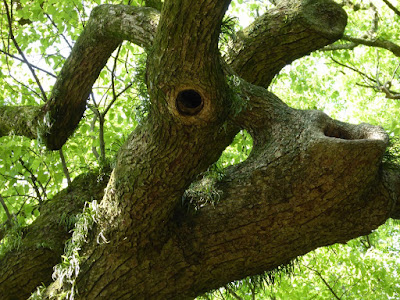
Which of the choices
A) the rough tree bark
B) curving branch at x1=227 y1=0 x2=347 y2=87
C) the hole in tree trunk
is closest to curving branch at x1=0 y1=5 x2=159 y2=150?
the rough tree bark

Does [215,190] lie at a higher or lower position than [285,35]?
lower

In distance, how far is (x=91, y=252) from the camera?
3.46m

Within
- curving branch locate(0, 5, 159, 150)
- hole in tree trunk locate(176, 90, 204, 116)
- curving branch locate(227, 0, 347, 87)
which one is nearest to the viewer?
hole in tree trunk locate(176, 90, 204, 116)

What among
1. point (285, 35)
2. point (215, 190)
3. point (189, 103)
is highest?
point (285, 35)

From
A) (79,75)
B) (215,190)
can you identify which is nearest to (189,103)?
(215,190)

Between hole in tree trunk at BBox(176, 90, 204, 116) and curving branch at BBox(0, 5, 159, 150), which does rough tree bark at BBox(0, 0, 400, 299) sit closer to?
hole in tree trunk at BBox(176, 90, 204, 116)

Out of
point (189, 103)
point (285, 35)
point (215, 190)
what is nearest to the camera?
point (189, 103)

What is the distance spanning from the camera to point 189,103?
2.94 m

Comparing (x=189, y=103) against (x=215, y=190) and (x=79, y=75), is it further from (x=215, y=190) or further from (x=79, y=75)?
(x=79, y=75)

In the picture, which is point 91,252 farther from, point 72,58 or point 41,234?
point 72,58

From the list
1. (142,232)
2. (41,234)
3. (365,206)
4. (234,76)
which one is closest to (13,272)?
(41,234)

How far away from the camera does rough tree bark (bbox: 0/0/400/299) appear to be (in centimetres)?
294

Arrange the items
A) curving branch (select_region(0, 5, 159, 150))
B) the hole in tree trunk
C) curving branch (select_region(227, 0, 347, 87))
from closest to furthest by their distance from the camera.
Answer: the hole in tree trunk < curving branch (select_region(0, 5, 159, 150)) < curving branch (select_region(227, 0, 347, 87))

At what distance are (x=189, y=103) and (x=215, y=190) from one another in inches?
37.1
